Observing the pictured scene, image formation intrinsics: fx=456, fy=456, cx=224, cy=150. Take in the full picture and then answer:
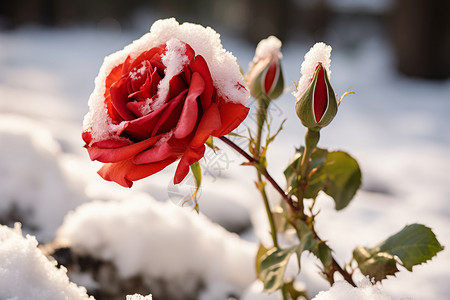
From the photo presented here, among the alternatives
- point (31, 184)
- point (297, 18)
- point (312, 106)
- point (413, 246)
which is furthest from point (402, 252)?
point (297, 18)

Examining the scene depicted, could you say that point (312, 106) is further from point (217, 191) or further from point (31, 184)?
point (217, 191)

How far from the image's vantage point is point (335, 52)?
300cm

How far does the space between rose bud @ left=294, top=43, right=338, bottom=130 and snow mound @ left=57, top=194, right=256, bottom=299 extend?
0.29 m

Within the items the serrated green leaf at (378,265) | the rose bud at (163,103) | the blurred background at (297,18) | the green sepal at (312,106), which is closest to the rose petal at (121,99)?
the rose bud at (163,103)

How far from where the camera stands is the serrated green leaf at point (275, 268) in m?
0.35

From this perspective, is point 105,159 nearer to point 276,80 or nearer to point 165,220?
point 276,80

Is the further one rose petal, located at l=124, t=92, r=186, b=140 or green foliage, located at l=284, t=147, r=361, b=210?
green foliage, located at l=284, t=147, r=361, b=210

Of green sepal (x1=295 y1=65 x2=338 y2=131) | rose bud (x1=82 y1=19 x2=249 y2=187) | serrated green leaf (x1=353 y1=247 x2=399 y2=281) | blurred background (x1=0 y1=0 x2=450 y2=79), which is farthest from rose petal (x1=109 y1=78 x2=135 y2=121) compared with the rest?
blurred background (x1=0 y1=0 x2=450 y2=79)

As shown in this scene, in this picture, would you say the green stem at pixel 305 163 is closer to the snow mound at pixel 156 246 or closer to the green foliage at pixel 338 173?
the green foliage at pixel 338 173

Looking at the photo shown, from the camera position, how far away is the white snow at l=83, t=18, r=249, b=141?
29 centimetres

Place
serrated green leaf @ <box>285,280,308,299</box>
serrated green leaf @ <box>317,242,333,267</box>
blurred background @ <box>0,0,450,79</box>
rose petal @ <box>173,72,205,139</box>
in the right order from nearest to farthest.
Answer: rose petal @ <box>173,72,205,139</box>, serrated green leaf @ <box>317,242,333,267</box>, serrated green leaf @ <box>285,280,308,299</box>, blurred background @ <box>0,0,450,79</box>

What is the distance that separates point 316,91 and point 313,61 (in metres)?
0.02

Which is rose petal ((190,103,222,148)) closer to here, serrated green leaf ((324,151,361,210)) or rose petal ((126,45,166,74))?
rose petal ((126,45,166,74))

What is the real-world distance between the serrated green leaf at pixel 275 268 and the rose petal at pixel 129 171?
0.45 ft
